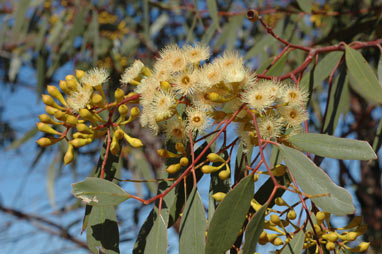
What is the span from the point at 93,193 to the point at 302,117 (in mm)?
521

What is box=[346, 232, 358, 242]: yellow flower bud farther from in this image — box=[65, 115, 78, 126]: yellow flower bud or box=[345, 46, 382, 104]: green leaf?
box=[65, 115, 78, 126]: yellow flower bud

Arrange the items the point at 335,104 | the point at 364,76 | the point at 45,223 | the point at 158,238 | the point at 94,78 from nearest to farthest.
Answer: the point at 158,238 < the point at 94,78 < the point at 364,76 < the point at 335,104 < the point at 45,223

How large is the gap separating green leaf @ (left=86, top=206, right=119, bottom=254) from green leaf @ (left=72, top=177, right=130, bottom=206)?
126 mm

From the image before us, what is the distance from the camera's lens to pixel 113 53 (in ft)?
9.57

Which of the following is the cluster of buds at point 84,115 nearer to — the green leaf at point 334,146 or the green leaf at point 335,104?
the green leaf at point 334,146

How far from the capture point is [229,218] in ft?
2.64

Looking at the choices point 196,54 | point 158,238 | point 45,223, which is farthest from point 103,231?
point 45,223

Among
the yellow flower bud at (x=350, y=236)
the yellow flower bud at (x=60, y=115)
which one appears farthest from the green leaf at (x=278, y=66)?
the yellow flower bud at (x=60, y=115)

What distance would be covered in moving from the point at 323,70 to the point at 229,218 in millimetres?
806

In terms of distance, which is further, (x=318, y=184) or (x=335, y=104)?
(x=335, y=104)

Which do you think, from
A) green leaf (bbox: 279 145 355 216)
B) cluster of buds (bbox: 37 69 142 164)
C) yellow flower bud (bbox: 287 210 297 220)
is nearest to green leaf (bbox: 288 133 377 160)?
green leaf (bbox: 279 145 355 216)

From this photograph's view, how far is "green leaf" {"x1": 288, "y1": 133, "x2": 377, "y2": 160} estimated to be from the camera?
0.82 metres

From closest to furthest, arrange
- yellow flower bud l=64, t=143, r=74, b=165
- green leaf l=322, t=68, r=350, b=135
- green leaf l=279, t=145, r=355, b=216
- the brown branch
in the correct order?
green leaf l=279, t=145, r=355, b=216 < yellow flower bud l=64, t=143, r=74, b=165 < green leaf l=322, t=68, r=350, b=135 < the brown branch

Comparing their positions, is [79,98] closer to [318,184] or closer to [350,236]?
[318,184]
